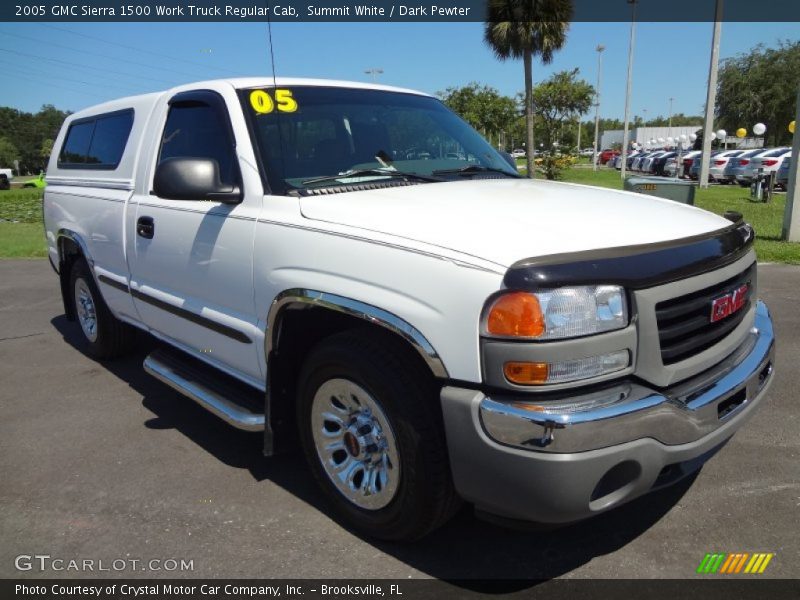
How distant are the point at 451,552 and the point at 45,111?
13252cm

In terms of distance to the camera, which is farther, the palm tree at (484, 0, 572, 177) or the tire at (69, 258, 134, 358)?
the palm tree at (484, 0, 572, 177)

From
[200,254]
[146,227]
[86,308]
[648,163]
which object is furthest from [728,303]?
[648,163]

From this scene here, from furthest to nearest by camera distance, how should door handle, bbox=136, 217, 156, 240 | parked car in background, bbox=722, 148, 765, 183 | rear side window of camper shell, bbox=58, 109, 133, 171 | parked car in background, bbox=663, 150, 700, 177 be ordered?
parked car in background, bbox=663, 150, 700, 177 → parked car in background, bbox=722, 148, 765, 183 → rear side window of camper shell, bbox=58, 109, 133, 171 → door handle, bbox=136, 217, 156, 240

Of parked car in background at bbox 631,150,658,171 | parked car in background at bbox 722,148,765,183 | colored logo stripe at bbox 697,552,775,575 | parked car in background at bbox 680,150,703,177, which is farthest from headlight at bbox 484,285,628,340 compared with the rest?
parked car in background at bbox 631,150,658,171

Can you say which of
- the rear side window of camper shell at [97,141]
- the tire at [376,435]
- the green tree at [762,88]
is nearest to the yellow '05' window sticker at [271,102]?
the tire at [376,435]

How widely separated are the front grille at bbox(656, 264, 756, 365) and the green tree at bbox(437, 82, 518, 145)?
37.5 m

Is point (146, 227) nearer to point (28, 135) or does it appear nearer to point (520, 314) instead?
point (520, 314)

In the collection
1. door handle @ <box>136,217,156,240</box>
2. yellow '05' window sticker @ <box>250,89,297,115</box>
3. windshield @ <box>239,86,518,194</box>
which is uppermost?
yellow '05' window sticker @ <box>250,89,297,115</box>

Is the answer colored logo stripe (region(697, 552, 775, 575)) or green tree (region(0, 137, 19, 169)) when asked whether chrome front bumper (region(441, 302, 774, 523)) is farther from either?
green tree (region(0, 137, 19, 169))

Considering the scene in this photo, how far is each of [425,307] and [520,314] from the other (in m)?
0.34

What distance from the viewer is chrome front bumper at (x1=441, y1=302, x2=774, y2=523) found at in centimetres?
200

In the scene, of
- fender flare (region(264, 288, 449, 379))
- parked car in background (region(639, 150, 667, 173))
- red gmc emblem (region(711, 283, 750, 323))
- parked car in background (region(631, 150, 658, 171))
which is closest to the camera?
fender flare (region(264, 288, 449, 379))

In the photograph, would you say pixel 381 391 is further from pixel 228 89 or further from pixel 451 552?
pixel 228 89

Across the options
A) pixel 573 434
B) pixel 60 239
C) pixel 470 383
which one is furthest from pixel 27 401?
pixel 573 434
